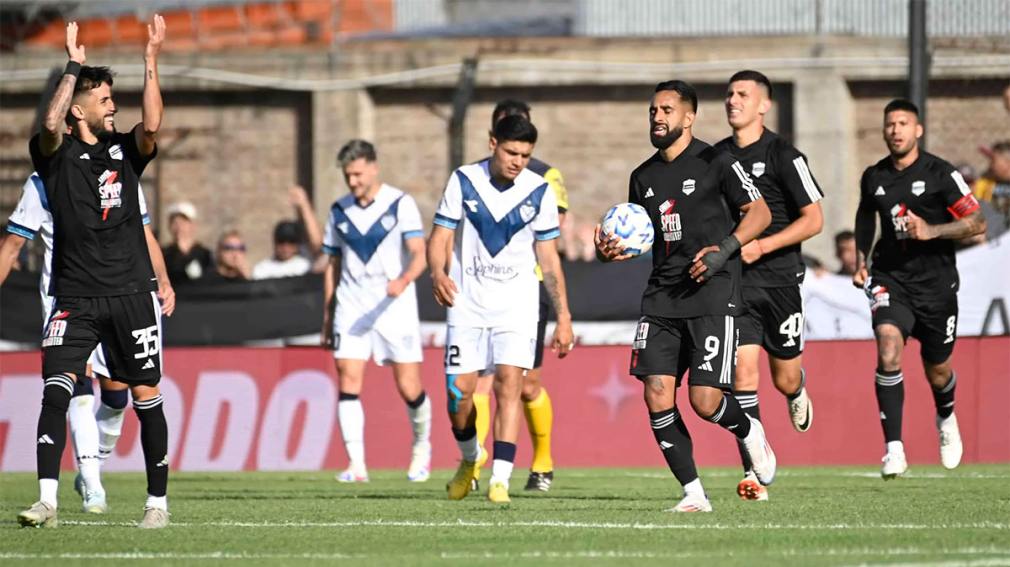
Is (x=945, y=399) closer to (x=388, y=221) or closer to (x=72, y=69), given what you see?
(x=388, y=221)

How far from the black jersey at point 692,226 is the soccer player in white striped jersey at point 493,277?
1513 mm

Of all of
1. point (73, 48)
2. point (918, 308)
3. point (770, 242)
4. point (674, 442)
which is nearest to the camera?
point (73, 48)

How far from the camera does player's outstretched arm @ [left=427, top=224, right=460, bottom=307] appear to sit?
10164 mm

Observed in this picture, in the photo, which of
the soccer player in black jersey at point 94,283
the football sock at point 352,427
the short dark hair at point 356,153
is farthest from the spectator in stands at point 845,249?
the soccer player in black jersey at point 94,283

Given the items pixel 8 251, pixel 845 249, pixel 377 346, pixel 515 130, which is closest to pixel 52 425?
pixel 8 251

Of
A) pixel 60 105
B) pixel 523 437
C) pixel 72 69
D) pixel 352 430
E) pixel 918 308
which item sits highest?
pixel 72 69

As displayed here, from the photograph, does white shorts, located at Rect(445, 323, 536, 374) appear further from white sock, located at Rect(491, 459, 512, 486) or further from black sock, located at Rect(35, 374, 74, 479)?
black sock, located at Rect(35, 374, 74, 479)

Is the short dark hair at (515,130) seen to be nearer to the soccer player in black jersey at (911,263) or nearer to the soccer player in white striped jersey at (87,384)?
the soccer player in white striped jersey at (87,384)

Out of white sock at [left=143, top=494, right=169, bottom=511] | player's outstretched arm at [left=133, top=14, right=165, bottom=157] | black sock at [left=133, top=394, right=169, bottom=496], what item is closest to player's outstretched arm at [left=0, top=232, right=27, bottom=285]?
black sock at [left=133, top=394, right=169, bottom=496]

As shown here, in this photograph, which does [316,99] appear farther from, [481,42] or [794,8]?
[794,8]

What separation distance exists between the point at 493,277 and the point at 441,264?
551 millimetres

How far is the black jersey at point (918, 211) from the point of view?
38.3 feet

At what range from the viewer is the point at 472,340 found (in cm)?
1079

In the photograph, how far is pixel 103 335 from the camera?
8.63 metres
